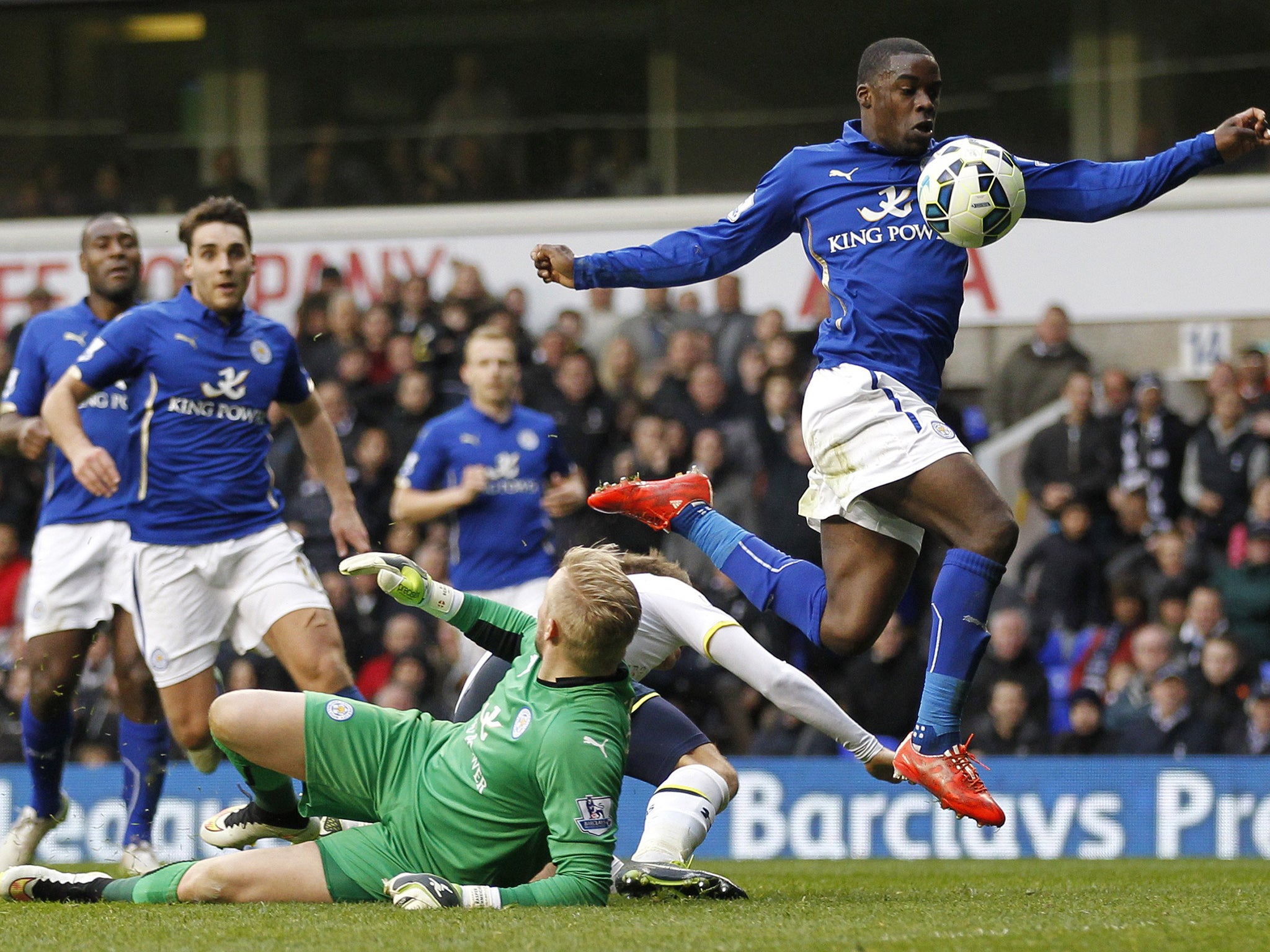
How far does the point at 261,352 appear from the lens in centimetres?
698

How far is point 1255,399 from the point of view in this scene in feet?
37.1

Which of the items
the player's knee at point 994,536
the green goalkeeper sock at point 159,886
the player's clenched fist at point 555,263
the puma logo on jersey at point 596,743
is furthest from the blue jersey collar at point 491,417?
the puma logo on jersey at point 596,743

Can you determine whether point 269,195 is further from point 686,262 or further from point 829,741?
point 686,262

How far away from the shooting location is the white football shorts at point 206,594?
6820 millimetres

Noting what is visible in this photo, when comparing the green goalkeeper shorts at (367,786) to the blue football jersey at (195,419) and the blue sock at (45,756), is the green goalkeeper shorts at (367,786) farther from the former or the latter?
the blue sock at (45,756)

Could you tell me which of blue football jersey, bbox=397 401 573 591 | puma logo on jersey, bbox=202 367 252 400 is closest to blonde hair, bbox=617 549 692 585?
puma logo on jersey, bbox=202 367 252 400

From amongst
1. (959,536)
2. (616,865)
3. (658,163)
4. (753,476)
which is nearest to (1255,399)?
(753,476)

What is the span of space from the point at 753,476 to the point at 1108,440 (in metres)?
2.30

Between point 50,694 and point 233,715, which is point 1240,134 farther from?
point 50,694

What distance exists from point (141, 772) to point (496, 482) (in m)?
2.24

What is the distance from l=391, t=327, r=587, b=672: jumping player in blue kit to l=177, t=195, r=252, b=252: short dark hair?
1820mm

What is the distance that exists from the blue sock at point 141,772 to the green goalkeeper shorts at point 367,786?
7.48 feet

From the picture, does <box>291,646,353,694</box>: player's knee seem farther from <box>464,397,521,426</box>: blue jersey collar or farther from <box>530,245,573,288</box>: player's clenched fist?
<box>464,397,521,426</box>: blue jersey collar

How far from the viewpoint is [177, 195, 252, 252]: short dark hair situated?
688 centimetres
